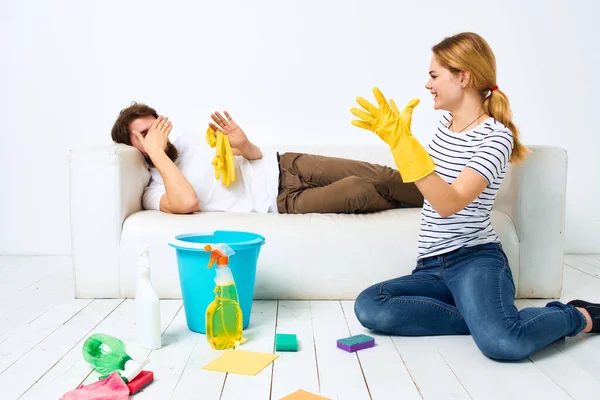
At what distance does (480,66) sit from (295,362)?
0.94 m

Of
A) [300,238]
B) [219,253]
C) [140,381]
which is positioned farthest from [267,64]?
[140,381]

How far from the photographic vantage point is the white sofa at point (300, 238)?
2154mm

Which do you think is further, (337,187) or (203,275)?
(337,187)

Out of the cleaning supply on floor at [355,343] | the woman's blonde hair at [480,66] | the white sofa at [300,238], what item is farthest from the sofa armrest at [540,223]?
the cleaning supply on floor at [355,343]

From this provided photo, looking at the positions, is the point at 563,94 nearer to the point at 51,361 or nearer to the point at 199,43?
the point at 199,43

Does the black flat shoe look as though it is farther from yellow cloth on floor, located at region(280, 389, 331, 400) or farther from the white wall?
the white wall

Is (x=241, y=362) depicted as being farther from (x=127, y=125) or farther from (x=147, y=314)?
(x=127, y=125)

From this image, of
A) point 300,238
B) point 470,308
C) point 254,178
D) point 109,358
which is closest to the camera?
point 109,358

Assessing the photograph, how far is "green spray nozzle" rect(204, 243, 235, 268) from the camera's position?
165 cm

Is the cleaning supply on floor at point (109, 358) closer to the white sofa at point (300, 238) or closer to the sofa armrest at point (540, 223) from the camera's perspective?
the white sofa at point (300, 238)

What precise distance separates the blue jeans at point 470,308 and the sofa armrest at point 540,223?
1.71ft

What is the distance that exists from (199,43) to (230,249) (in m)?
1.73

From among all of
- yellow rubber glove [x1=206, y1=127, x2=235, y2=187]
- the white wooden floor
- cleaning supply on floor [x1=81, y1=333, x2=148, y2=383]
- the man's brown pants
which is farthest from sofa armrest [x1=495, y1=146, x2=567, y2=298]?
cleaning supply on floor [x1=81, y1=333, x2=148, y2=383]

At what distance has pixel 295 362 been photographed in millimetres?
1543
